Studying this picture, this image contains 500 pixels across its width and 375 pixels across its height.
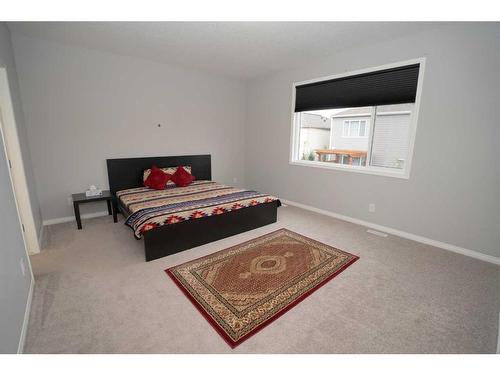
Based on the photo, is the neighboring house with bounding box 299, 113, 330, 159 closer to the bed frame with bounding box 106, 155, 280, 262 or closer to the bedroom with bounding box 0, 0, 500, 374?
the bedroom with bounding box 0, 0, 500, 374

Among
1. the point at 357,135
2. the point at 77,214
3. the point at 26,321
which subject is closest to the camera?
Result: the point at 26,321

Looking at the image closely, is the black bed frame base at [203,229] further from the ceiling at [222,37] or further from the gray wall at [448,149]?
the ceiling at [222,37]

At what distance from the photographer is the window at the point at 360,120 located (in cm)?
309

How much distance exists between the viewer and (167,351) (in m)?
1.50

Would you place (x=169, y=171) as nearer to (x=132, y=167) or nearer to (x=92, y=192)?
(x=132, y=167)

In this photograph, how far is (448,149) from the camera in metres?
2.78

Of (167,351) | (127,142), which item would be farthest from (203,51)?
(167,351)

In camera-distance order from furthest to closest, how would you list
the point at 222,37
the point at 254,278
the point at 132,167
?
the point at 132,167
the point at 222,37
the point at 254,278

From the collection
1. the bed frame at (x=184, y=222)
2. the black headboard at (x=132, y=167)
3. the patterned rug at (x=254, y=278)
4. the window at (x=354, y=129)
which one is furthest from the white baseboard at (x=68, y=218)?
the window at (x=354, y=129)

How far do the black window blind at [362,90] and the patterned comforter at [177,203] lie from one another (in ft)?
6.30

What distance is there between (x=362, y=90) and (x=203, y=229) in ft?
9.79

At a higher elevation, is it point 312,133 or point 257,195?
point 312,133

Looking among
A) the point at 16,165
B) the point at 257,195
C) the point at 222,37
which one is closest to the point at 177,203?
the point at 257,195

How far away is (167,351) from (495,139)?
357 centimetres
